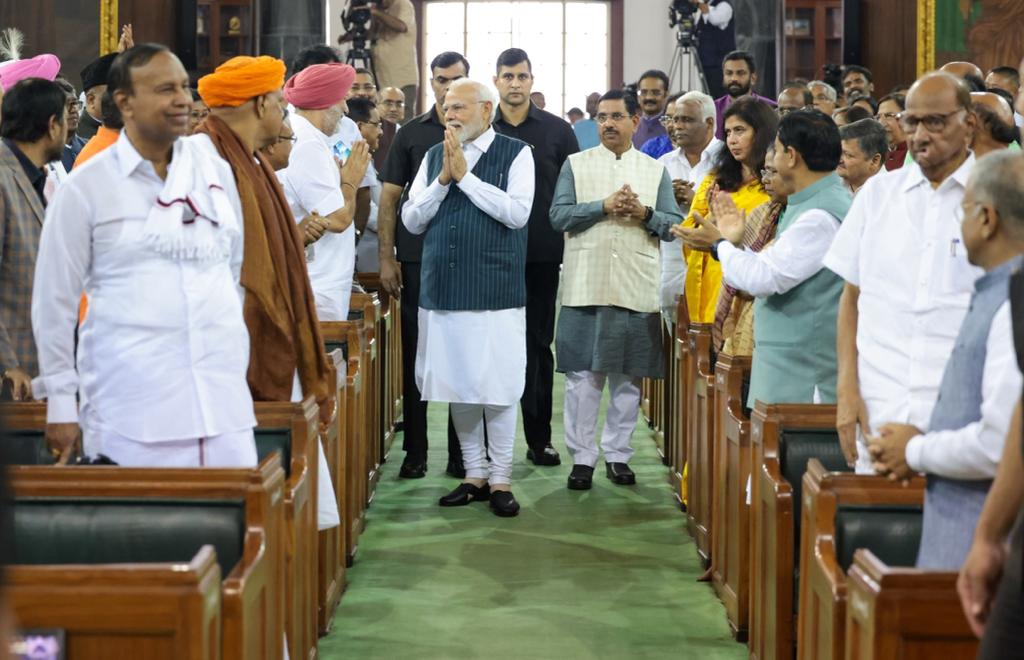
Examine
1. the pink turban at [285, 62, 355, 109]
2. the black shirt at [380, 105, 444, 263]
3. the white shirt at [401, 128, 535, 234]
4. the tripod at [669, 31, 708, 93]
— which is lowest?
the white shirt at [401, 128, 535, 234]

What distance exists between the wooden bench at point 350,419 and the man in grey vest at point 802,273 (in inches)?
59.9

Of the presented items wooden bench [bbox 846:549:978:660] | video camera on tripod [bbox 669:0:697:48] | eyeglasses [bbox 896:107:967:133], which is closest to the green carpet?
eyeglasses [bbox 896:107:967:133]

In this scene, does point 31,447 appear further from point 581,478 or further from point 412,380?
point 581,478

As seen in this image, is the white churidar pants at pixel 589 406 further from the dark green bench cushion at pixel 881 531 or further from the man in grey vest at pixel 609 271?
the dark green bench cushion at pixel 881 531

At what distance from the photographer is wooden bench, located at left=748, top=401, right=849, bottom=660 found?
3.70m

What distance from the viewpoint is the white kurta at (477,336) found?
5793 mm

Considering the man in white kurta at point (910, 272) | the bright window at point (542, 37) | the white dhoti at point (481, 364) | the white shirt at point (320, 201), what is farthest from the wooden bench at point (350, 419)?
the bright window at point (542, 37)

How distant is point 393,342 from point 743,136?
284 centimetres

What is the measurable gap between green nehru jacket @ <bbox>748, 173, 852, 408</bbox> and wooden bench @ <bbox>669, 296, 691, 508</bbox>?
5.08ft

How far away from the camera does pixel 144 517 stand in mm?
2869

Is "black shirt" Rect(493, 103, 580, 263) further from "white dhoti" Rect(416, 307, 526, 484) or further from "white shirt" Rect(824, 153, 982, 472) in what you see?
"white shirt" Rect(824, 153, 982, 472)

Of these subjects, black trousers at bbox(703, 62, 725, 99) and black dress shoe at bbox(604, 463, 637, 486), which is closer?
black dress shoe at bbox(604, 463, 637, 486)

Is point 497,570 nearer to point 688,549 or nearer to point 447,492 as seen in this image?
point 688,549

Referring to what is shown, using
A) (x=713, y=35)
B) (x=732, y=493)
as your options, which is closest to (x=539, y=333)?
(x=732, y=493)
